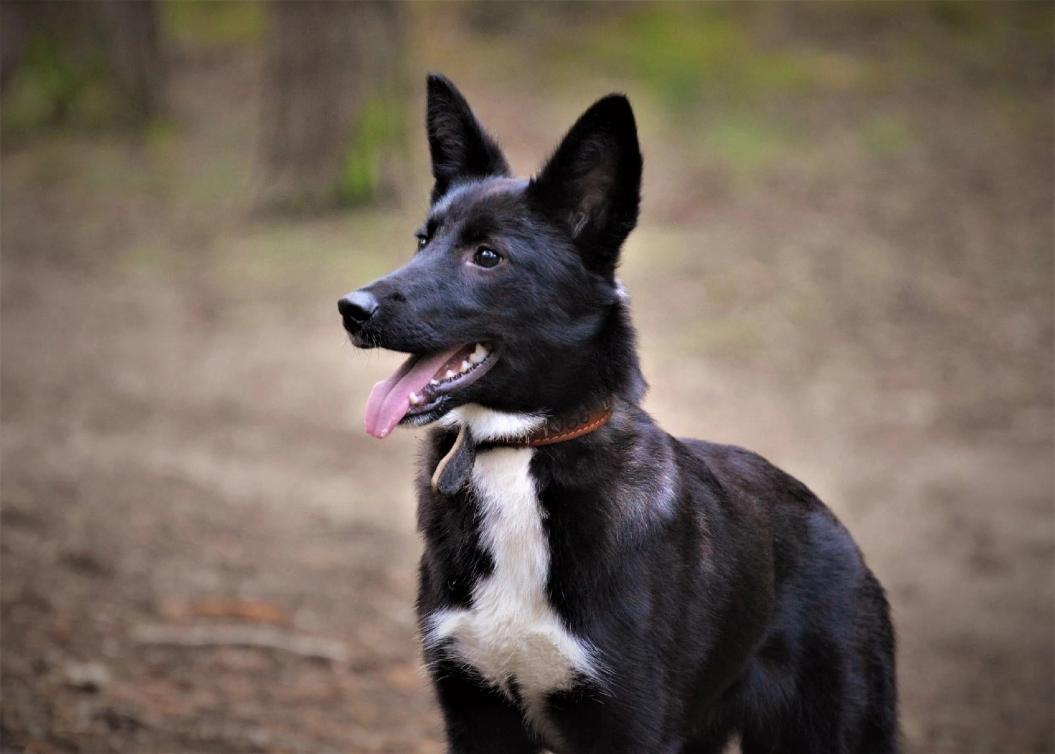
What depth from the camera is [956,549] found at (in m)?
7.52

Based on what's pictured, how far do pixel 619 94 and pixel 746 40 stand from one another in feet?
41.6

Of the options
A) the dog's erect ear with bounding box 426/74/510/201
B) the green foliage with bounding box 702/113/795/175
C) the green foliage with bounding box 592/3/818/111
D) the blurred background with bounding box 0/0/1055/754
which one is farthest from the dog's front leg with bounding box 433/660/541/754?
the green foliage with bounding box 592/3/818/111

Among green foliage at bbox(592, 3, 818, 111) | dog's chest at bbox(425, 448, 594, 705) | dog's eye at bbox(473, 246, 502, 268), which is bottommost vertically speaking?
dog's chest at bbox(425, 448, 594, 705)

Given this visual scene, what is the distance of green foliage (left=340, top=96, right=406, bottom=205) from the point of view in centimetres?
1147

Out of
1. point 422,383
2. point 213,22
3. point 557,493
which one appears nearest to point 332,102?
point 213,22

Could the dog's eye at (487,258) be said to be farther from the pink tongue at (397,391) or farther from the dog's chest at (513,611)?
the dog's chest at (513,611)

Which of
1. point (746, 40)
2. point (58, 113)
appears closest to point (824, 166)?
point (746, 40)

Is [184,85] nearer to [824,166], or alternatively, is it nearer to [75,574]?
[824,166]

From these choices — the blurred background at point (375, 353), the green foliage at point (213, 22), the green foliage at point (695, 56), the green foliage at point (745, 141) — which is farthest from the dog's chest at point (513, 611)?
the green foliage at point (213, 22)

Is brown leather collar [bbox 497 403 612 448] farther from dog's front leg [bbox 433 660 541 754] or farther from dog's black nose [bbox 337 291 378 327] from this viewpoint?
dog's front leg [bbox 433 660 541 754]

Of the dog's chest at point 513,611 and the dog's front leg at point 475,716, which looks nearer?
the dog's chest at point 513,611

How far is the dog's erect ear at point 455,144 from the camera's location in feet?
12.0

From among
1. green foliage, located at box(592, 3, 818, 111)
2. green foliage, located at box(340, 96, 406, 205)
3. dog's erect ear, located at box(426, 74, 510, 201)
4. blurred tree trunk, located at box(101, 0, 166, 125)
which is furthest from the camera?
blurred tree trunk, located at box(101, 0, 166, 125)

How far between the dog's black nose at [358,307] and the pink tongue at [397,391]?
0.17 metres
